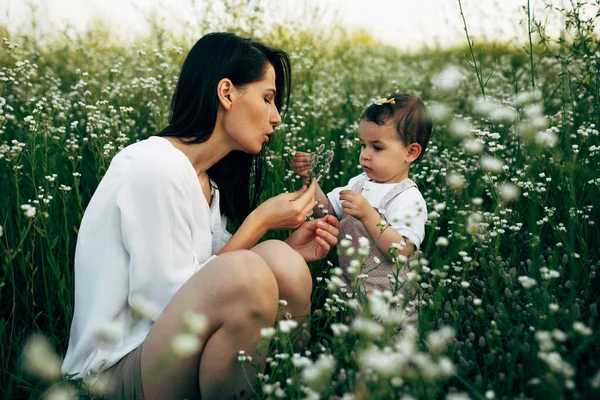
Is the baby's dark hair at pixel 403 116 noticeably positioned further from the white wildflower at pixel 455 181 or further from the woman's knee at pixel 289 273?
the woman's knee at pixel 289 273

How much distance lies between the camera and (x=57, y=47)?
20.9 feet

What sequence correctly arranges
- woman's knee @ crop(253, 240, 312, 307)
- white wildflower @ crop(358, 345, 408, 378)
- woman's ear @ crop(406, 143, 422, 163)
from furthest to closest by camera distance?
woman's ear @ crop(406, 143, 422, 163) < woman's knee @ crop(253, 240, 312, 307) < white wildflower @ crop(358, 345, 408, 378)

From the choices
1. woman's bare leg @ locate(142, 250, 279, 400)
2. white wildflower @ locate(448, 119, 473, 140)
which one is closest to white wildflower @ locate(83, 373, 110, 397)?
woman's bare leg @ locate(142, 250, 279, 400)

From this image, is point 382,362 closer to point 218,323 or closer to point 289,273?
point 218,323

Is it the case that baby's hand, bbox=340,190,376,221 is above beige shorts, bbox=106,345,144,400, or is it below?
above

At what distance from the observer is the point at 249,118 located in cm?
256

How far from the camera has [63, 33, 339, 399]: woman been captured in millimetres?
2025

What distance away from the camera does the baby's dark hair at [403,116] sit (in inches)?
109

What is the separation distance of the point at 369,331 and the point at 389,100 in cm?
152

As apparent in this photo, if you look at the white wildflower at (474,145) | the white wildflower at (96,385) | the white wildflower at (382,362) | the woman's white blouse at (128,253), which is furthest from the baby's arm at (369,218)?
the white wildflower at (96,385)

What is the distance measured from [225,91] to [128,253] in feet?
2.64

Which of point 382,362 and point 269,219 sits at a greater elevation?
point 382,362

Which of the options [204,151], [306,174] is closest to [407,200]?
[306,174]

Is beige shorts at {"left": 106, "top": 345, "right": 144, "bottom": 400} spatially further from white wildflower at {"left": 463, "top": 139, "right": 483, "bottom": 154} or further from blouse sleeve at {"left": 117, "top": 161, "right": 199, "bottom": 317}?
white wildflower at {"left": 463, "top": 139, "right": 483, "bottom": 154}
